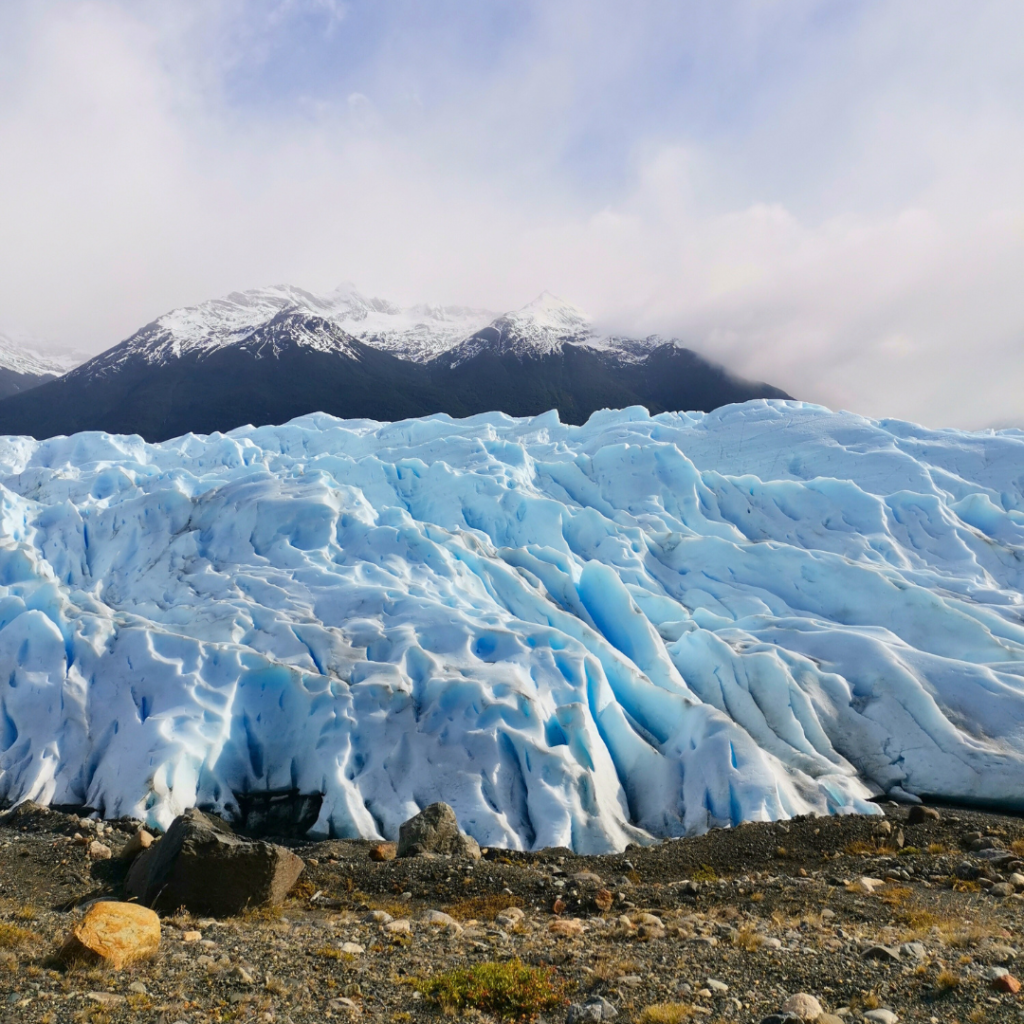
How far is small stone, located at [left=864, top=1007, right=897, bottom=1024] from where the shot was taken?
4.24 metres

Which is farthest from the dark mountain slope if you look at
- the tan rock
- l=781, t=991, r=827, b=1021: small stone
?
l=781, t=991, r=827, b=1021: small stone

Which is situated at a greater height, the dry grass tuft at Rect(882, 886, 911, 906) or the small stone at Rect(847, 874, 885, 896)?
the dry grass tuft at Rect(882, 886, 911, 906)

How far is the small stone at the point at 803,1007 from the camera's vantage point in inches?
170

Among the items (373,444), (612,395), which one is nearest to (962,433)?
(373,444)

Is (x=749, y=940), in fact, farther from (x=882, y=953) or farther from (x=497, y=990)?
(x=497, y=990)

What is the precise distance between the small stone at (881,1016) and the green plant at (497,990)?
197 cm

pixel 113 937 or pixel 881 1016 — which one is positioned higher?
pixel 881 1016

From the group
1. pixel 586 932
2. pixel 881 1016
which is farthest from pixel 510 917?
pixel 881 1016

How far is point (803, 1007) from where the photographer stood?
4410 mm

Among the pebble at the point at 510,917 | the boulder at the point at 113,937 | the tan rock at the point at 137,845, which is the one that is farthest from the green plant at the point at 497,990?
the tan rock at the point at 137,845

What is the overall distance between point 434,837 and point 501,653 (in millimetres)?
5446

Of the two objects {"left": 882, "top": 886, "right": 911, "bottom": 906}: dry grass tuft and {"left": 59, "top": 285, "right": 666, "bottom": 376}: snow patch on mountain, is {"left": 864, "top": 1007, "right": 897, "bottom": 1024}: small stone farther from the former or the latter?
{"left": 59, "top": 285, "right": 666, "bottom": 376}: snow patch on mountain

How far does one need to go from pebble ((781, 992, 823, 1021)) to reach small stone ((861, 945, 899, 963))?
2.87 ft

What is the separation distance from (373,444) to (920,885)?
31943 millimetres
